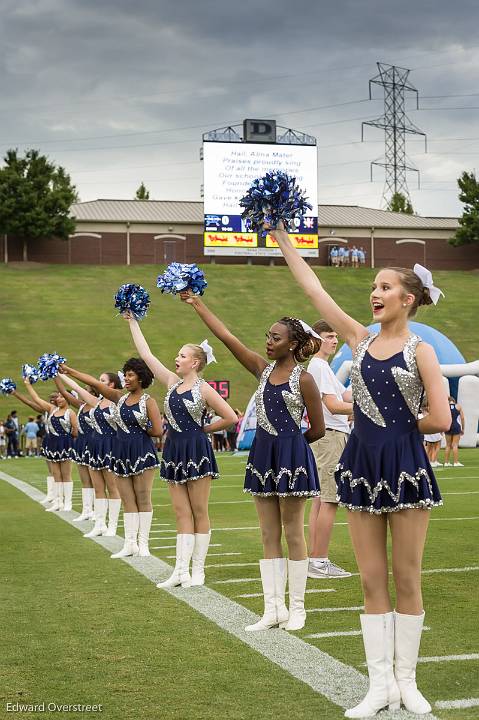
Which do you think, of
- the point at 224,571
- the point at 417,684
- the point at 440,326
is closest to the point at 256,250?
A: the point at 440,326

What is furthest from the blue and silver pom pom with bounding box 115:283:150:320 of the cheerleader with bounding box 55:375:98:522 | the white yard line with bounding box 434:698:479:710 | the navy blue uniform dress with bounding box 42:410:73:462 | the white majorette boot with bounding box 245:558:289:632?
the navy blue uniform dress with bounding box 42:410:73:462

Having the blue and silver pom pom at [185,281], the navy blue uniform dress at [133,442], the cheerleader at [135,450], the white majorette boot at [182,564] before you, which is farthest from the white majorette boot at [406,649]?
the navy blue uniform dress at [133,442]

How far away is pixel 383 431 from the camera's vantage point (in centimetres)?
467

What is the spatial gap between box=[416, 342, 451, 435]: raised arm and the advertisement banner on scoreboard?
4716 centimetres

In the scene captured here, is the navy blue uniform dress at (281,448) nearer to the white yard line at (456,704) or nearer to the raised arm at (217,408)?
the raised arm at (217,408)

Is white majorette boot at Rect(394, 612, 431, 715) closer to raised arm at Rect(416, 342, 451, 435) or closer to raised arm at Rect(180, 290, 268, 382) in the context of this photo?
raised arm at Rect(416, 342, 451, 435)

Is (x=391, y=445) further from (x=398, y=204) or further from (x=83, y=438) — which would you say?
(x=398, y=204)

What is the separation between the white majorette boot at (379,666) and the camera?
4.54 meters

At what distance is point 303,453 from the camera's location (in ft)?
21.9

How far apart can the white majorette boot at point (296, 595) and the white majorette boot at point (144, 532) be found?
11.9 feet

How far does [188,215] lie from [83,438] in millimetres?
55199

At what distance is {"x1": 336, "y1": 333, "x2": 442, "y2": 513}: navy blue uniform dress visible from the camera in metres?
4.61

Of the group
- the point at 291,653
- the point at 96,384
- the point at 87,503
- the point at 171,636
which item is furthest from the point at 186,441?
the point at 87,503

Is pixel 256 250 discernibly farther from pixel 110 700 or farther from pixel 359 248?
pixel 110 700
